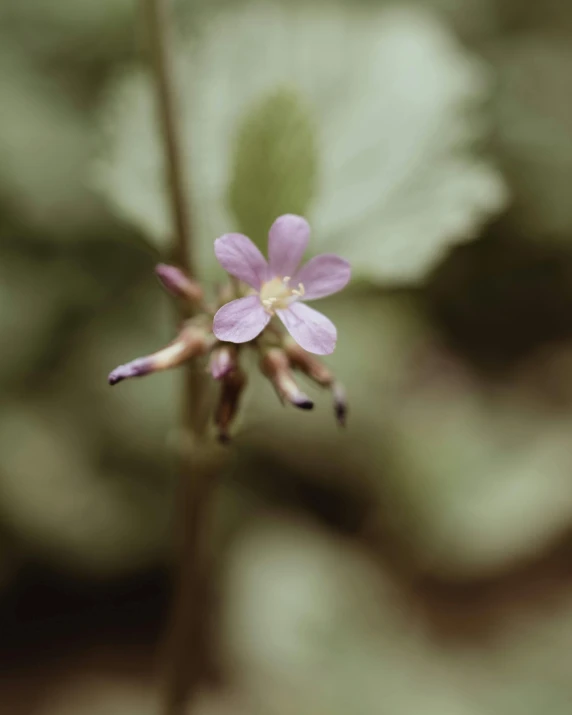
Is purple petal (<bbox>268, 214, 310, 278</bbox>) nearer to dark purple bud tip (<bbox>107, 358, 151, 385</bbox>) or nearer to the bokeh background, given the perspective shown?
dark purple bud tip (<bbox>107, 358, 151, 385</bbox>)

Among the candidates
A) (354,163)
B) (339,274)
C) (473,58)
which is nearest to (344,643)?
(354,163)

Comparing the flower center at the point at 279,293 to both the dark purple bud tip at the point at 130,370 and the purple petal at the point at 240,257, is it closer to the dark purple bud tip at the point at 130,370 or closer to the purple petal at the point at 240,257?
the purple petal at the point at 240,257

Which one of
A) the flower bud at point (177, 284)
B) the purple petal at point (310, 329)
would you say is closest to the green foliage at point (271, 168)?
the flower bud at point (177, 284)

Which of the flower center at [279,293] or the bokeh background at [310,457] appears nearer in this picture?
the flower center at [279,293]

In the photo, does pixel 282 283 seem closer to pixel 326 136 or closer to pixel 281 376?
pixel 281 376

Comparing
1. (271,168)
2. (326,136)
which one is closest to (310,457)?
(326,136)

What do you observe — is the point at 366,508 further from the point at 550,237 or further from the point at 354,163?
the point at 354,163
